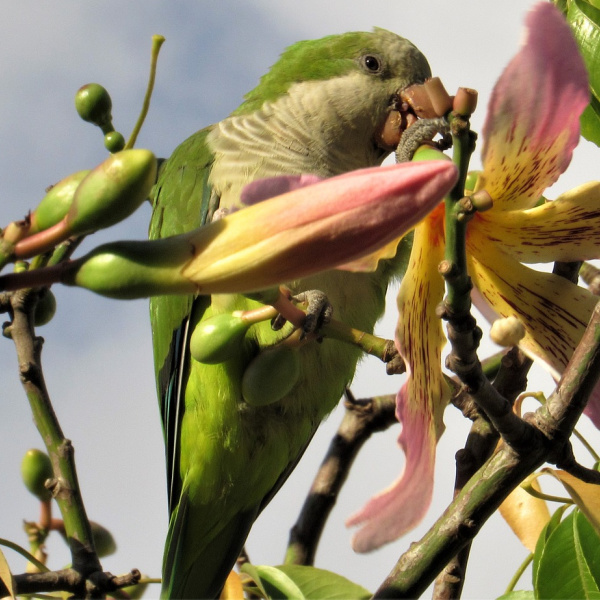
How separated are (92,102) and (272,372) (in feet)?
3.38

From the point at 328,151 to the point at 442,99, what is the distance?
1.96m

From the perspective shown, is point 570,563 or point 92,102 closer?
point 570,563

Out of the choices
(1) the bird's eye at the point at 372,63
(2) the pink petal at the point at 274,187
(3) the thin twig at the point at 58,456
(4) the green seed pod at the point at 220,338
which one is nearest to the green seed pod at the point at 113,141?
(3) the thin twig at the point at 58,456

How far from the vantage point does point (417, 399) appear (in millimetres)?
1168

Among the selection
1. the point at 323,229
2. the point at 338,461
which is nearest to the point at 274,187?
the point at 323,229

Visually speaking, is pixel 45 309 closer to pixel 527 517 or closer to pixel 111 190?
pixel 527 517

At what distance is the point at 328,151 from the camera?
287 cm

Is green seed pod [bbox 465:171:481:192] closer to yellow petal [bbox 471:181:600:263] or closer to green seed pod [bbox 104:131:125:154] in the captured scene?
yellow petal [bbox 471:181:600:263]

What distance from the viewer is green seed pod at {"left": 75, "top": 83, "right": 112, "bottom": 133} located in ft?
6.91

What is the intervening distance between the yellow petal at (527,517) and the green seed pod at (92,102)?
1.38 m

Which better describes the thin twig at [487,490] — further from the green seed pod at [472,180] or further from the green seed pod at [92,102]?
the green seed pod at [92,102]

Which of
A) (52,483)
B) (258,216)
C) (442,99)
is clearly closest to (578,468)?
(442,99)

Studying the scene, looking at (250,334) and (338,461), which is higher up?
(250,334)

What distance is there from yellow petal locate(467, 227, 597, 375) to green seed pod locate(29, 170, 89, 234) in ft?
2.50
